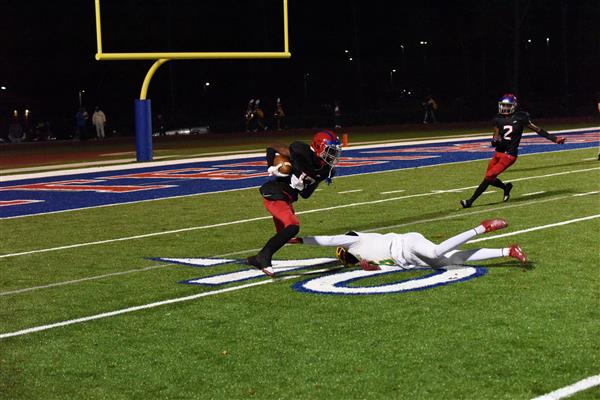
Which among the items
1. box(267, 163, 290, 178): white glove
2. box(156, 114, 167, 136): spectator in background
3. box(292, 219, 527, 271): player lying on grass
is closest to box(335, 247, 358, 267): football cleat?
box(292, 219, 527, 271): player lying on grass

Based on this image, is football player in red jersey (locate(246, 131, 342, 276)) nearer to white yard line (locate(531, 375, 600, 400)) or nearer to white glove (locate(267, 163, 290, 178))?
white glove (locate(267, 163, 290, 178))


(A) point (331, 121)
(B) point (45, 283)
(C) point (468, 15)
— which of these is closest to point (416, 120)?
(A) point (331, 121)

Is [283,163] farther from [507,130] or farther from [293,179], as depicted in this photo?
[507,130]

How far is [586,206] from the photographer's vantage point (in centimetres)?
1360

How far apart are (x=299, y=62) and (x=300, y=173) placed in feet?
157

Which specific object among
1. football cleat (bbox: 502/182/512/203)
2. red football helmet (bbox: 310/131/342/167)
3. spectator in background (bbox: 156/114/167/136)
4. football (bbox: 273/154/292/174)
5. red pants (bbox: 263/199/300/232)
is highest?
red football helmet (bbox: 310/131/342/167)

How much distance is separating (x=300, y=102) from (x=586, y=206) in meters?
56.7

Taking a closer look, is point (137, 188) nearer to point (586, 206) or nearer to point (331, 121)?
point (586, 206)

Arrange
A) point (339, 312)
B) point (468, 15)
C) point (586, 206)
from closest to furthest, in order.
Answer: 1. point (339, 312)
2. point (586, 206)
3. point (468, 15)

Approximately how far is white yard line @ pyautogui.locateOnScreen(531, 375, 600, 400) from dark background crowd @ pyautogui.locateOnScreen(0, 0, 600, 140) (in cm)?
1803

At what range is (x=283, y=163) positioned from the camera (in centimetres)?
911

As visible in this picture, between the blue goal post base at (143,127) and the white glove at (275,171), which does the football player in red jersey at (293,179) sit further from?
the blue goal post base at (143,127)

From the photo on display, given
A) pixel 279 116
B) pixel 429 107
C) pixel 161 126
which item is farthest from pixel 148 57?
pixel 429 107

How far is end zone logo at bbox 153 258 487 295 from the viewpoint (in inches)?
331
